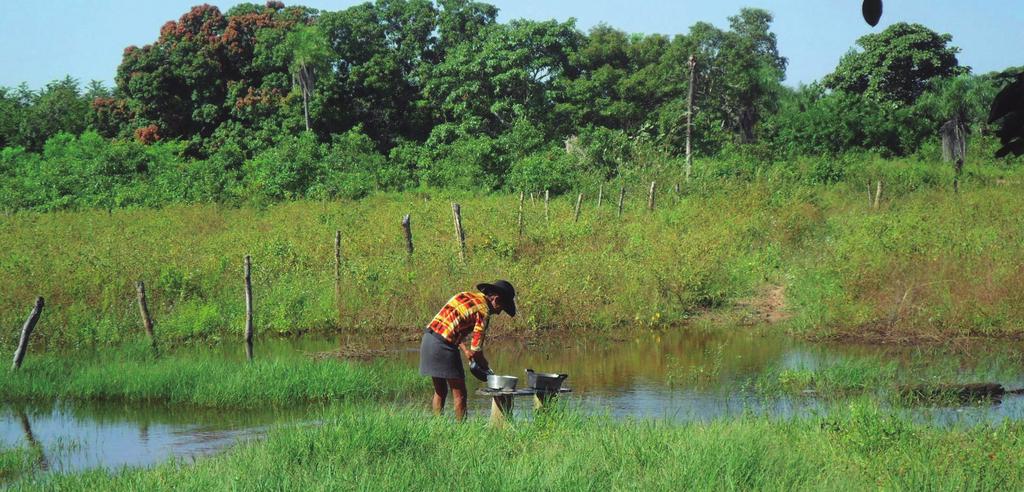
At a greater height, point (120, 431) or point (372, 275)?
point (372, 275)

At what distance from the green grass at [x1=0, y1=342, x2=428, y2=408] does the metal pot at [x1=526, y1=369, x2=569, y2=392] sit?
9.44 feet

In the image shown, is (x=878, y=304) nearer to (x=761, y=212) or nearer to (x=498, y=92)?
(x=761, y=212)

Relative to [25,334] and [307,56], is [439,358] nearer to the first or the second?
[25,334]

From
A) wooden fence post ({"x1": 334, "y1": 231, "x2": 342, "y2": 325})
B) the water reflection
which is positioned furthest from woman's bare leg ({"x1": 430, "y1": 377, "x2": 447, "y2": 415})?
wooden fence post ({"x1": 334, "y1": 231, "x2": 342, "y2": 325})

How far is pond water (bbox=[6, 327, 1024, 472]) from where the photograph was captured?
9.11 meters

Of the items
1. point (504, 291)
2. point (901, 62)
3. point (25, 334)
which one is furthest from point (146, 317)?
point (901, 62)

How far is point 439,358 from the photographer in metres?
8.73

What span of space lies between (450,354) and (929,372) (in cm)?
556

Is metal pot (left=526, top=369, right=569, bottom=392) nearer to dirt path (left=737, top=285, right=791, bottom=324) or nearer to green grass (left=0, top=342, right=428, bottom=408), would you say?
green grass (left=0, top=342, right=428, bottom=408)

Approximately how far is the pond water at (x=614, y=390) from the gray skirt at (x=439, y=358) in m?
1.15

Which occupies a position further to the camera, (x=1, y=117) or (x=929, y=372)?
(x=1, y=117)

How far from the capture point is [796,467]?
6316 mm

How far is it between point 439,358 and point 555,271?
7379mm

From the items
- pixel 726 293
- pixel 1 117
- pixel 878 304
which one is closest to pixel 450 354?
pixel 878 304
